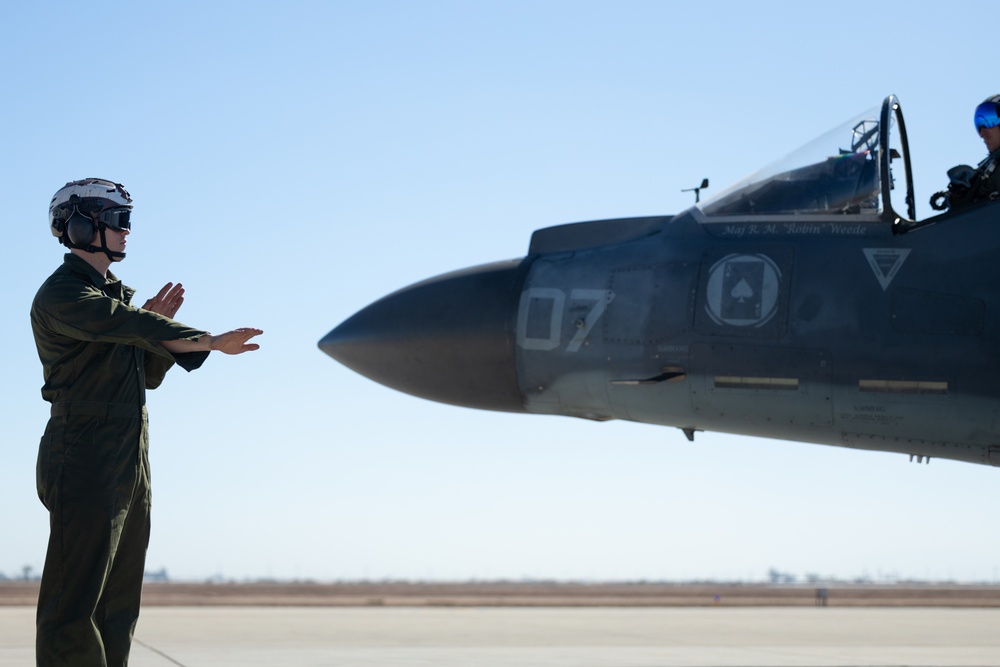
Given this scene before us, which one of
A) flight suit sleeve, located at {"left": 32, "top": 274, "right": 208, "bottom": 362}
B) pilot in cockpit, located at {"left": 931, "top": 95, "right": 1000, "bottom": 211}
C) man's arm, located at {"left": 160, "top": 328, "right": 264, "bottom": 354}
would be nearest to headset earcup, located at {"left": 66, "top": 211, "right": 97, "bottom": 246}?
flight suit sleeve, located at {"left": 32, "top": 274, "right": 208, "bottom": 362}

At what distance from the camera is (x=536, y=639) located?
47.9 feet

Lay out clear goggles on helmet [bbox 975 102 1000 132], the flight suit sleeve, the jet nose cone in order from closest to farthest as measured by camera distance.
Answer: the flight suit sleeve, clear goggles on helmet [bbox 975 102 1000 132], the jet nose cone

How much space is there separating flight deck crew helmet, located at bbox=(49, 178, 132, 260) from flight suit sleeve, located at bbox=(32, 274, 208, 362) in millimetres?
321

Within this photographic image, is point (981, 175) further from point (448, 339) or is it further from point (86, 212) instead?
point (86, 212)

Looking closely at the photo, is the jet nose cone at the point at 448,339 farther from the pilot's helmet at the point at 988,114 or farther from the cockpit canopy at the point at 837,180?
the pilot's helmet at the point at 988,114

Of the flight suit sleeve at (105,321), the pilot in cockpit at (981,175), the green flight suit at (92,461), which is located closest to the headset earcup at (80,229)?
the green flight suit at (92,461)

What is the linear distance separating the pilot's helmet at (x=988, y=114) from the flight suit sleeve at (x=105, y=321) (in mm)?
6162

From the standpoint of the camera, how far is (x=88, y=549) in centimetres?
558

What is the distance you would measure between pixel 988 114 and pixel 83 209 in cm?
657

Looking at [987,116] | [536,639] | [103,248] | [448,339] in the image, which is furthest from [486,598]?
[103,248]

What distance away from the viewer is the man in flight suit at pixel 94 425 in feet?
18.3

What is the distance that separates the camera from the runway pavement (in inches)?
443

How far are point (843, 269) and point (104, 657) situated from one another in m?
5.52

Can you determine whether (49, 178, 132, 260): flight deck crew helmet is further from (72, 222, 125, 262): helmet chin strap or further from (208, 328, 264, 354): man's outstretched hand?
(208, 328, 264, 354): man's outstretched hand
